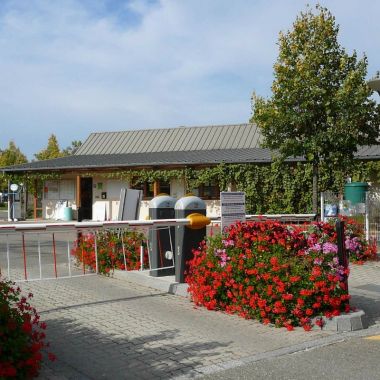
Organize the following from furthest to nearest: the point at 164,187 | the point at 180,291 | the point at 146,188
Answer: the point at 146,188
the point at 164,187
the point at 180,291

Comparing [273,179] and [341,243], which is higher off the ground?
[273,179]

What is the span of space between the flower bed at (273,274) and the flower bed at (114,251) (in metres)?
2.66

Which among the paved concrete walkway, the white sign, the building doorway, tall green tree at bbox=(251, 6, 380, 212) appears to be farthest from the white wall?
the paved concrete walkway

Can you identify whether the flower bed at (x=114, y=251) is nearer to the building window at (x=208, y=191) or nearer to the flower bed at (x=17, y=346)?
the flower bed at (x=17, y=346)

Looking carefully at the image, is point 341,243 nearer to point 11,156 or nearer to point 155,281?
point 155,281

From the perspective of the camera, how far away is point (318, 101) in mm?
15414

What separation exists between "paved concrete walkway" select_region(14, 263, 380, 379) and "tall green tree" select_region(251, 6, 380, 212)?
8026 millimetres

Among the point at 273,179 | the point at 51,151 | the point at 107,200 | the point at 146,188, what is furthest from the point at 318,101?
the point at 51,151

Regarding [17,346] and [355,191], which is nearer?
[17,346]

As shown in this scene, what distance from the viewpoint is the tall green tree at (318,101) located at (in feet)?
49.3

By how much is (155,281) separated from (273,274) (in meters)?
2.72

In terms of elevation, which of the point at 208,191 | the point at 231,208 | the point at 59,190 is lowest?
the point at 231,208

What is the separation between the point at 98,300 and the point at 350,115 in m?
10.3

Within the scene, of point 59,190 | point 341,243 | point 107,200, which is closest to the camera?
point 341,243
